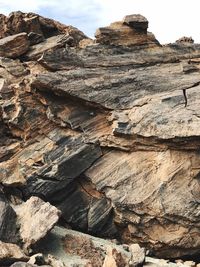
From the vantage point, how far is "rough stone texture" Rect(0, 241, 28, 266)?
3327cm

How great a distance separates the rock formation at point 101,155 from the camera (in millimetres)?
42031

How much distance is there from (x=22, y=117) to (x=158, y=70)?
15202 mm

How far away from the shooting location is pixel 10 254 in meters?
33.6

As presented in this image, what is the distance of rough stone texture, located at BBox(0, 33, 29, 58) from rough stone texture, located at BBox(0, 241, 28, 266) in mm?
25317

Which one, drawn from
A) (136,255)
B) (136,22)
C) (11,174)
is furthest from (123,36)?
(136,255)

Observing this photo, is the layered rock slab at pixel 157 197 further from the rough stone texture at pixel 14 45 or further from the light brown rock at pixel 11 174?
the rough stone texture at pixel 14 45

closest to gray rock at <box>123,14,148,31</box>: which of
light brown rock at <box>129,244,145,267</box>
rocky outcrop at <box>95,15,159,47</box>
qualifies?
rocky outcrop at <box>95,15,159,47</box>

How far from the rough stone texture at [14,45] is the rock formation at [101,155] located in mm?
3106

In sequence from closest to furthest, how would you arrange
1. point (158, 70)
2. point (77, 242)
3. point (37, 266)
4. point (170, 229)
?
point (37, 266) < point (77, 242) < point (170, 229) < point (158, 70)

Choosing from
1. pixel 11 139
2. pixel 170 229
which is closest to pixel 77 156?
pixel 11 139

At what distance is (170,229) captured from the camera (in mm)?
42875

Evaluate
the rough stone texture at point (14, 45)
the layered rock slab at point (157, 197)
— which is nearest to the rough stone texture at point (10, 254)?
the layered rock slab at point (157, 197)

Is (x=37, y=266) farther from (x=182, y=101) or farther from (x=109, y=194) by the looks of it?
(x=182, y=101)

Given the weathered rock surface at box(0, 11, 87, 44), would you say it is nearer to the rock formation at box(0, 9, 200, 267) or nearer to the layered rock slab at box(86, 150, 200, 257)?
the rock formation at box(0, 9, 200, 267)
